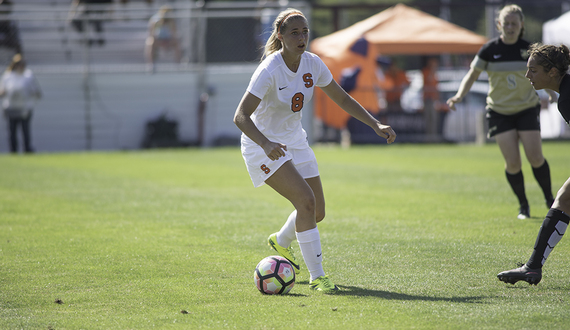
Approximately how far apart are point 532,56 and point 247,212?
487cm

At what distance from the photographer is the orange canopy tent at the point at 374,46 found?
18594 millimetres

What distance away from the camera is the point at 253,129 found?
15.2 feet

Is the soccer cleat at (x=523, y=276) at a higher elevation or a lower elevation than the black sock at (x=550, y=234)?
lower

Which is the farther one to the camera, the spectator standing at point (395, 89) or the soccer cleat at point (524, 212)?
the spectator standing at point (395, 89)

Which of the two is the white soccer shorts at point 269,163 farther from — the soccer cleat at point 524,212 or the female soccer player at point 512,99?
the soccer cleat at point 524,212

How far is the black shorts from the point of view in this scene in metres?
7.46

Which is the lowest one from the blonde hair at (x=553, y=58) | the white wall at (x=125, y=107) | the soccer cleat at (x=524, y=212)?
the white wall at (x=125, y=107)

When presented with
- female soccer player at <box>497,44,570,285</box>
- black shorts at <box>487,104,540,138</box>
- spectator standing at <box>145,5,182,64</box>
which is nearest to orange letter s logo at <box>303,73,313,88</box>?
female soccer player at <box>497,44,570,285</box>

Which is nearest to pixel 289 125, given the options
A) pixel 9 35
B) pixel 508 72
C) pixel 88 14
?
pixel 508 72

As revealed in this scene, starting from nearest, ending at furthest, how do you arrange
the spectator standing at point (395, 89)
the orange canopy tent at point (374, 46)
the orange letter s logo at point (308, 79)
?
the orange letter s logo at point (308, 79), the orange canopy tent at point (374, 46), the spectator standing at point (395, 89)

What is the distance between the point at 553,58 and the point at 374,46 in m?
14.6

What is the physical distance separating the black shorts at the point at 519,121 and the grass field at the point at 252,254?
1084 millimetres

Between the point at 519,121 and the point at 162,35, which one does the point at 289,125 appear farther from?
the point at 162,35

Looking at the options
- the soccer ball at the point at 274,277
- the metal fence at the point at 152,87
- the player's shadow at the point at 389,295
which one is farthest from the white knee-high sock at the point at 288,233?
the metal fence at the point at 152,87
